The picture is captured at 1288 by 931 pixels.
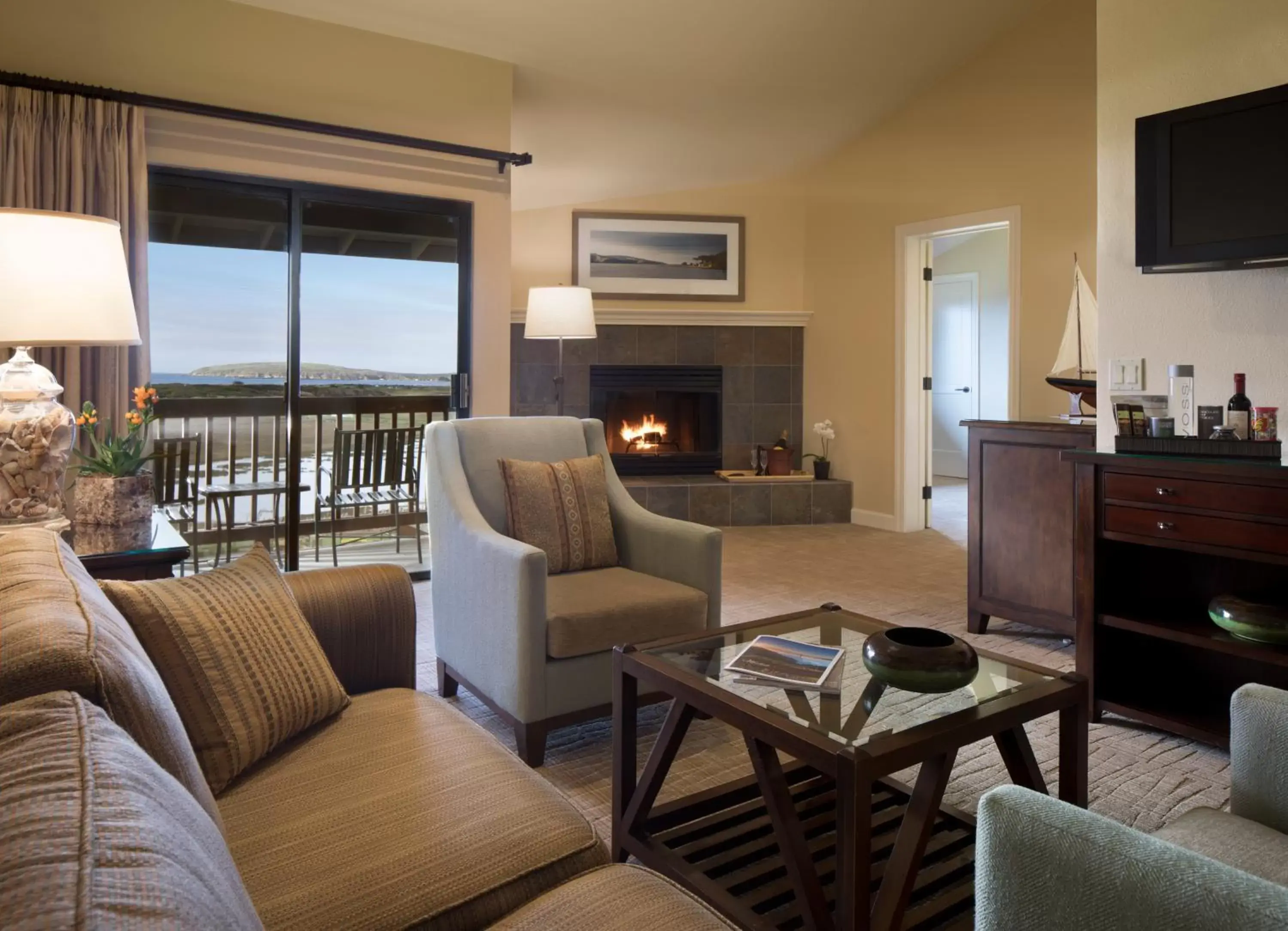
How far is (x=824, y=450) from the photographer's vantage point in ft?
23.5

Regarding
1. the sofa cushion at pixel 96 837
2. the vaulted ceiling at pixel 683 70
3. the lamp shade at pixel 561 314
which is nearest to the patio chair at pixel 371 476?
the lamp shade at pixel 561 314

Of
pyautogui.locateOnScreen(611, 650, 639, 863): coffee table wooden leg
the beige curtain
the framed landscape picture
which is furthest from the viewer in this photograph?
the framed landscape picture

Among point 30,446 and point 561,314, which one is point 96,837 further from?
point 561,314

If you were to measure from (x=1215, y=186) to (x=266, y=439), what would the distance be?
156 inches

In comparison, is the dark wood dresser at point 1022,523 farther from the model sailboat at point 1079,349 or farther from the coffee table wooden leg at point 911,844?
the coffee table wooden leg at point 911,844

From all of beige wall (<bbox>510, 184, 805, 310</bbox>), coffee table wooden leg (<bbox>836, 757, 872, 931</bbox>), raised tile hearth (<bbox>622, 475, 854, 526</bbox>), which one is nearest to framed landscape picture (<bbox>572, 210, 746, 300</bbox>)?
beige wall (<bbox>510, 184, 805, 310</bbox>)

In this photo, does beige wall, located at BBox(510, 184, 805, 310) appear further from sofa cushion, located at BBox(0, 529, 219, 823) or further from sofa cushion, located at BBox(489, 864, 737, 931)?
sofa cushion, located at BBox(489, 864, 737, 931)

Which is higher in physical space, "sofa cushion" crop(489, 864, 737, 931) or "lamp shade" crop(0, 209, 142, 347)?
"lamp shade" crop(0, 209, 142, 347)

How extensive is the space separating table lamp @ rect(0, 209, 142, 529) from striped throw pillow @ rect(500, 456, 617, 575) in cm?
121

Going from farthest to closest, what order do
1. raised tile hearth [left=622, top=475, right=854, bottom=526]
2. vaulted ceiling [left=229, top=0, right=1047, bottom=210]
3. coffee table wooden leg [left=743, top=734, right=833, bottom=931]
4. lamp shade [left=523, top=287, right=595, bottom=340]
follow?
raised tile hearth [left=622, top=475, right=854, bottom=526]
lamp shade [left=523, top=287, right=595, bottom=340]
vaulted ceiling [left=229, top=0, right=1047, bottom=210]
coffee table wooden leg [left=743, top=734, right=833, bottom=931]

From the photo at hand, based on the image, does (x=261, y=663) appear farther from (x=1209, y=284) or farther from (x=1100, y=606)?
(x=1209, y=284)

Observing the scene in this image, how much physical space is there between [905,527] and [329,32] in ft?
15.6

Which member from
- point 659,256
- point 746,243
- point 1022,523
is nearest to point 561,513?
point 1022,523

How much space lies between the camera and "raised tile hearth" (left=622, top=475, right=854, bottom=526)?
6613 millimetres
